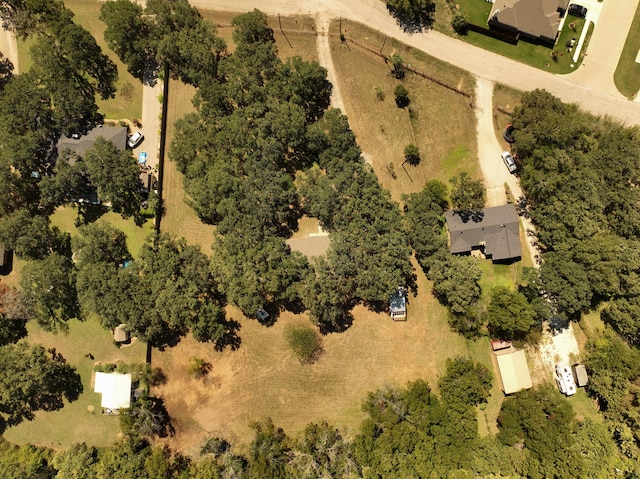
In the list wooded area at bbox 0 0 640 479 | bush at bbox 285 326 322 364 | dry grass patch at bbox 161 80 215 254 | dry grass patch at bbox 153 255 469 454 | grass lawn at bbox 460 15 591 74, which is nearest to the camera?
wooded area at bbox 0 0 640 479

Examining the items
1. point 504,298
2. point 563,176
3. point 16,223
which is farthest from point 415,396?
point 16,223

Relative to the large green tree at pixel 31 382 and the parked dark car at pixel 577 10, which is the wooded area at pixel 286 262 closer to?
the large green tree at pixel 31 382

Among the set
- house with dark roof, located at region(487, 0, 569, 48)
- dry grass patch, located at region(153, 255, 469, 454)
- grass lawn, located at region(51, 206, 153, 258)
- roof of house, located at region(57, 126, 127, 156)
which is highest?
house with dark roof, located at region(487, 0, 569, 48)

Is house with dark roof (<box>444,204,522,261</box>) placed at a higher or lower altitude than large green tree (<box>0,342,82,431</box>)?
higher

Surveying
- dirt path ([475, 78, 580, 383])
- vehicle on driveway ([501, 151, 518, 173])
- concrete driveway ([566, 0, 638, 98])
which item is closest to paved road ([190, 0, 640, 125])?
concrete driveway ([566, 0, 638, 98])

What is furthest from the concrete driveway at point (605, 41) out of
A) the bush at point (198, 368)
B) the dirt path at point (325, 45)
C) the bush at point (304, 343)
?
the bush at point (198, 368)

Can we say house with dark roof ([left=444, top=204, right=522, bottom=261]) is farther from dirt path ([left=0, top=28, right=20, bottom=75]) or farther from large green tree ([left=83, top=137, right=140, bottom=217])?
dirt path ([left=0, top=28, right=20, bottom=75])

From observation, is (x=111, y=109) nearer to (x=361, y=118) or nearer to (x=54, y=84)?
(x=54, y=84)
